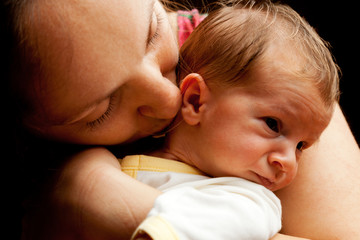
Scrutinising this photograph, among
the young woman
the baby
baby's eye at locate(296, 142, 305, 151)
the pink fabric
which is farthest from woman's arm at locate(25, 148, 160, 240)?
the pink fabric

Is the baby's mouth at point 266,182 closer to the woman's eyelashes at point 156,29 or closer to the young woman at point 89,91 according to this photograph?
the young woman at point 89,91

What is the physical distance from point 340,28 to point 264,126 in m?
0.98

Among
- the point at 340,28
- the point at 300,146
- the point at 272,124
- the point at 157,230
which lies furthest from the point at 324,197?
the point at 340,28

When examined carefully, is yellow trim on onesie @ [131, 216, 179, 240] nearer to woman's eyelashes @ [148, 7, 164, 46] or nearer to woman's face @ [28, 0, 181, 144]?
woman's face @ [28, 0, 181, 144]

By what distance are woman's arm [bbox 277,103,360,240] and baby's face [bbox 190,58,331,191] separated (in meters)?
0.15

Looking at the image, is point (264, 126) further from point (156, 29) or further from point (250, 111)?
point (156, 29)

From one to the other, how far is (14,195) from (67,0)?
46 centimetres

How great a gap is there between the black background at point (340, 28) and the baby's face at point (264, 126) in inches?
31.0

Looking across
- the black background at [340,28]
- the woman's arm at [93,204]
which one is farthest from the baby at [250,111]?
the black background at [340,28]

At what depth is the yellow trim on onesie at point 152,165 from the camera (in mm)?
815

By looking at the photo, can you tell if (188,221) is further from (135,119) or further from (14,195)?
(14,195)

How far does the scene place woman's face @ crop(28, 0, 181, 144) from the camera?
58 cm

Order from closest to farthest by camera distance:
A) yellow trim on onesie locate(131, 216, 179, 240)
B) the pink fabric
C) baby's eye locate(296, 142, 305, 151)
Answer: yellow trim on onesie locate(131, 216, 179, 240), baby's eye locate(296, 142, 305, 151), the pink fabric

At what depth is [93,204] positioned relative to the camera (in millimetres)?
635
